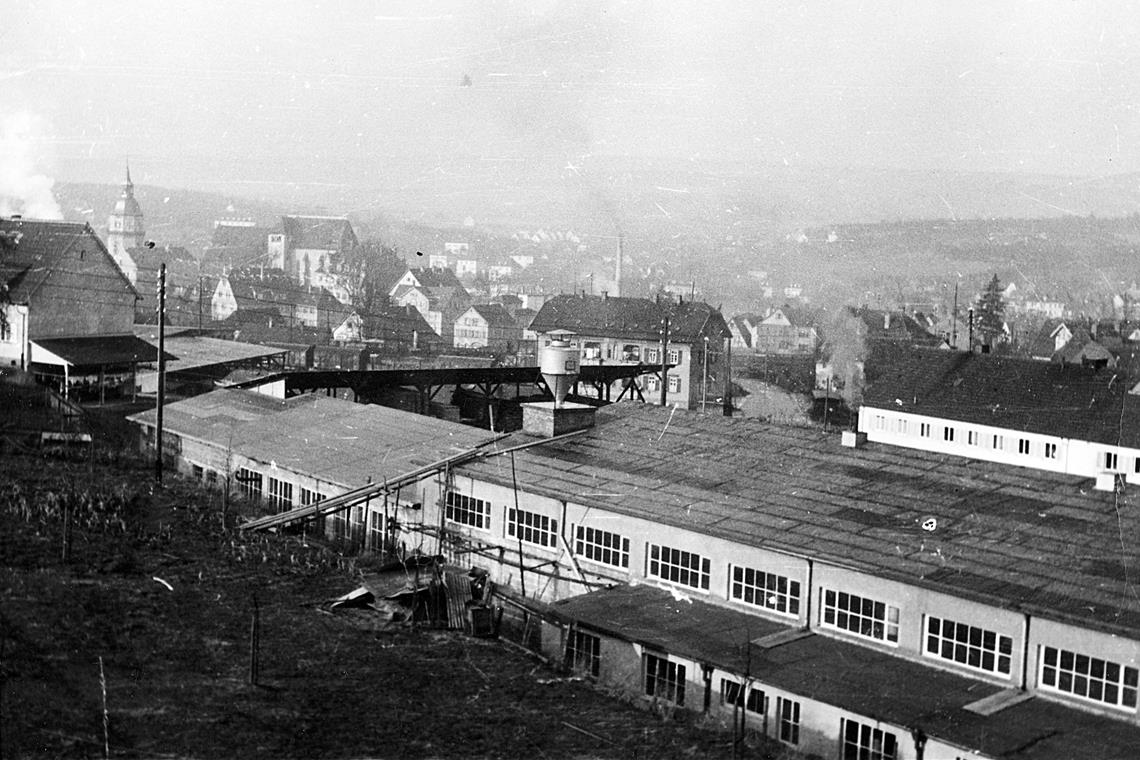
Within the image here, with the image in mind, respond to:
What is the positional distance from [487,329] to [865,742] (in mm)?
76461

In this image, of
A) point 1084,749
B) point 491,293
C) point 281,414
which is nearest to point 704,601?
point 1084,749

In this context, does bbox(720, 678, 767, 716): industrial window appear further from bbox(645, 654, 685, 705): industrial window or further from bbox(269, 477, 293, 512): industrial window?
bbox(269, 477, 293, 512): industrial window

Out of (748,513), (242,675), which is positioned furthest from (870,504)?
(242,675)

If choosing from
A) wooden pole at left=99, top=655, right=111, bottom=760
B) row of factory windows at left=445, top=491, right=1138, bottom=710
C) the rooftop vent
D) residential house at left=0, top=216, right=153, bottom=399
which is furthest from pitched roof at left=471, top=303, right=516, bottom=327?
wooden pole at left=99, top=655, right=111, bottom=760

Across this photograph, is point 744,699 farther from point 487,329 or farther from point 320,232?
point 320,232

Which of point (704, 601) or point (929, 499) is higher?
point (929, 499)

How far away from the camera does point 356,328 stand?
8512cm

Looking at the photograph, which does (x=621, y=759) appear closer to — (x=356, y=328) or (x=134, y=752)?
(x=134, y=752)

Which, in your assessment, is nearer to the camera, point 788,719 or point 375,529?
point 788,719

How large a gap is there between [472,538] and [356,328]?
216ft

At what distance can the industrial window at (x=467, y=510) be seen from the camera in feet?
68.8

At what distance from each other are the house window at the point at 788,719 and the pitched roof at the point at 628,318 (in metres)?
52.6

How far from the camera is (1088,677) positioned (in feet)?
43.1

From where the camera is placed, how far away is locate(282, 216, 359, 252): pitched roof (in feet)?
385
